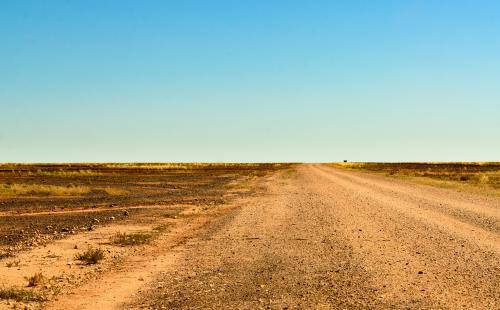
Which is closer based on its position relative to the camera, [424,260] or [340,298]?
[340,298]

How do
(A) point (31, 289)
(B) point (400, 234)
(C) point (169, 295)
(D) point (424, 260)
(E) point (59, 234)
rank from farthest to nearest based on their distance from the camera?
(E) point (59, 234) < (B) point (400, 234) < (D) point (424, 260) < (A) point (31, 289) < (C) point (169, 295)

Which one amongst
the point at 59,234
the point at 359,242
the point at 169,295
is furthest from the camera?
the point at 59,234

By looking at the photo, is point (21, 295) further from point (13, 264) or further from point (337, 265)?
point (337, 265)

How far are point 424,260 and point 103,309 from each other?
235 inches

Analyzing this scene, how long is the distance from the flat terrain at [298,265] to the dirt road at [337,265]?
2cm

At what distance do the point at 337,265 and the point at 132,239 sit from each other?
580 cm

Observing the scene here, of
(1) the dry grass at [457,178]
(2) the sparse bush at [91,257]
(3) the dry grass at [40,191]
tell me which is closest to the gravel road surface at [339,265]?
(2) the sparse bush at [91,257]

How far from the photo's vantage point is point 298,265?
9.27 meters

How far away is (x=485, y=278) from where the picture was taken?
7973mm

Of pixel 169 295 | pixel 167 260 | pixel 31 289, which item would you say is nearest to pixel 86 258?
pixel 167 260

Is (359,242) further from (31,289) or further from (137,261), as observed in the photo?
(31,289)

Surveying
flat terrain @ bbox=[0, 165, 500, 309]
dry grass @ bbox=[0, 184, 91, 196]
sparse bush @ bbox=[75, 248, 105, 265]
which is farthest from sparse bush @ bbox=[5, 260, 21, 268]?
dry grass @ bbox=[0, 184, 91, 196]

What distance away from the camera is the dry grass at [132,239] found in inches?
486

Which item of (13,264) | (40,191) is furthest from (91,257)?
(40,191)
